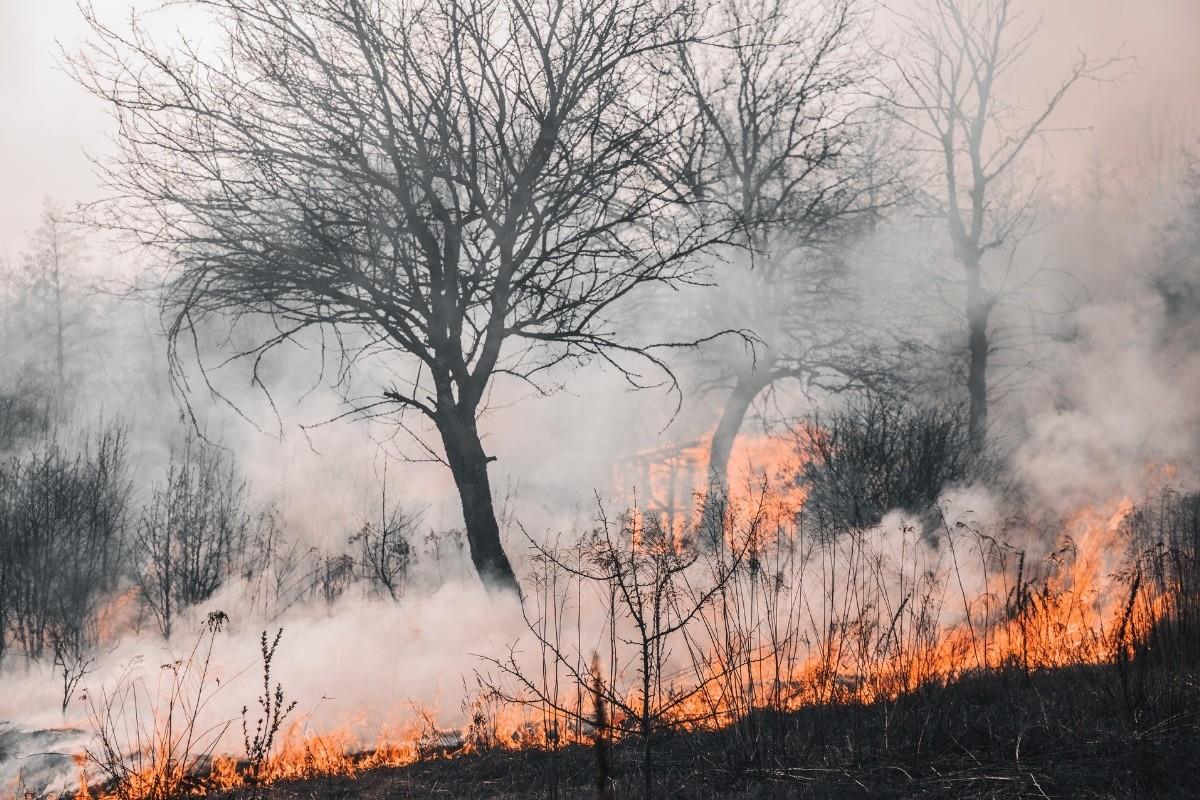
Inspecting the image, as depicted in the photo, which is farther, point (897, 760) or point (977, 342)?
point (977, 342)

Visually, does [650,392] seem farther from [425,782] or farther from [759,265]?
[425,782]

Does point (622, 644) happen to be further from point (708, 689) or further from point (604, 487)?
point (604, 487)

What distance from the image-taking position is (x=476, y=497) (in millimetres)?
6996

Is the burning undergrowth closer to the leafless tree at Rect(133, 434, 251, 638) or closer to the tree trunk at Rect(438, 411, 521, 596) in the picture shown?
the tree trunk at Rect(438, 411, 521, 596)

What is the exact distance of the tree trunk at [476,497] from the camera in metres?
6.92

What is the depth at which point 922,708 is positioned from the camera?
4531mm

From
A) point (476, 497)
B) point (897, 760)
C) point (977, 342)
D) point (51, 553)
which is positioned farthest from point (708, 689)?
point (977, 342)

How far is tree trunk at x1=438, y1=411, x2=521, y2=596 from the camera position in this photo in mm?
6922

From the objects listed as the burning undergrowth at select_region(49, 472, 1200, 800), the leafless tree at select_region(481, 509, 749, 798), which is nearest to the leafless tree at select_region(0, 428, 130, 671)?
the burning undergrowth at select_region(49, 472, 1200, 800)

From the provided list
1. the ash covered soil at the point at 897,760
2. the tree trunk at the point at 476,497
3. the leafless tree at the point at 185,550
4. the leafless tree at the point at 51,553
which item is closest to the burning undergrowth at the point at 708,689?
the ash covered soil at the point at 897,760

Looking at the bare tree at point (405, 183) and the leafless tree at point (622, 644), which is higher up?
the bare tree at point (405, 183)

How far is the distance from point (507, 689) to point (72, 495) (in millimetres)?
8360

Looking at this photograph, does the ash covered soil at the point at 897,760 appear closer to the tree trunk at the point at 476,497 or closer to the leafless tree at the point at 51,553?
the tree trunk at the point at 476,497

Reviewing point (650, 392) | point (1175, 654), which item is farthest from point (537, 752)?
point (650, 392)
